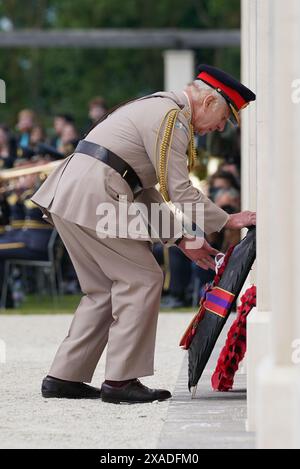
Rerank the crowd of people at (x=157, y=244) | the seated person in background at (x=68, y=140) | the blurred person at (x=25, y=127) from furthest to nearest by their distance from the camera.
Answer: the blurred person at (x=25, y=127), the seated person in background at (x=68, y=140), the crowd of people at (x=157, y=244)

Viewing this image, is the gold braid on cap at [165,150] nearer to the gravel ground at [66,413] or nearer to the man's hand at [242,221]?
the man's hand at [242,221]

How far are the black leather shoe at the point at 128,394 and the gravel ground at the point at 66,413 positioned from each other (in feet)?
0.16

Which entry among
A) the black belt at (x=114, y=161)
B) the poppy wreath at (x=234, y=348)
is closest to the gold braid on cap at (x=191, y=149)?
the black belt at (x=114, y=161)

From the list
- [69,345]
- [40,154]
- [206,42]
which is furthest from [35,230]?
[206,42]

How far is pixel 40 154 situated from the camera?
15906 mm

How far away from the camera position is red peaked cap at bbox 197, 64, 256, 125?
24.1ft

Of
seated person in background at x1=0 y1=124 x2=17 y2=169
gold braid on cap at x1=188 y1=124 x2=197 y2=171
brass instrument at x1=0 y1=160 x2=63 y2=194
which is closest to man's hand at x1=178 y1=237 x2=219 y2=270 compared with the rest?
gold braid on cap at x1=188 y1=124 x2=197 y2=171

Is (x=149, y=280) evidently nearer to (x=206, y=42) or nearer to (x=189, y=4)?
(x=206, y=42)

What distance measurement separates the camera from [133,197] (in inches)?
296

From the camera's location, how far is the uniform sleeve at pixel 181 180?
23.7ft

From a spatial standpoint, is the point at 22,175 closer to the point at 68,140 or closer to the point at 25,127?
the point at 68,140

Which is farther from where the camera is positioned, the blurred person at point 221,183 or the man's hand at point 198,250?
the blurred person at point 221,183
